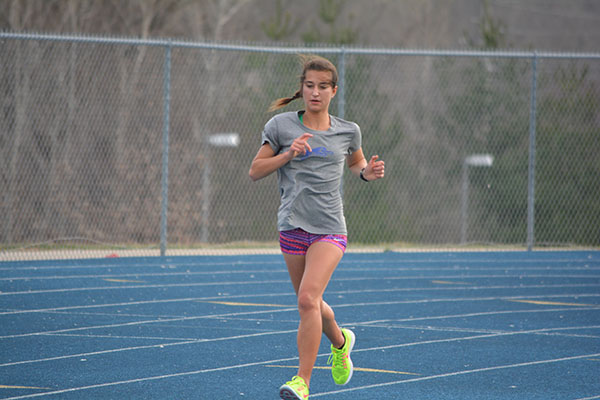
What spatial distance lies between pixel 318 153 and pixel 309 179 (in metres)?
0.15

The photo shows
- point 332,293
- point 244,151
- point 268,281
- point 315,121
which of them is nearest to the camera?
point 315,121

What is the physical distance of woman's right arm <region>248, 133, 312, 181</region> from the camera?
17.5 ft

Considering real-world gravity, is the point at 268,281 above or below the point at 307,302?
below

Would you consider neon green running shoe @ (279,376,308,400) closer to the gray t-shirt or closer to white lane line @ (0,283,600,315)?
the gray t-shirt

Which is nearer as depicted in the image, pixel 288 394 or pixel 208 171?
pixel 288 394

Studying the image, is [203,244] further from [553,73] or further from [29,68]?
[553,73]

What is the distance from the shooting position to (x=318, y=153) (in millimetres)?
5602

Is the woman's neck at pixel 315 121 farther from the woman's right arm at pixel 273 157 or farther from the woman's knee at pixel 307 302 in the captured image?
the woman's knee at pixel 307 302

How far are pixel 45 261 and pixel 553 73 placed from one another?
9.73 metres

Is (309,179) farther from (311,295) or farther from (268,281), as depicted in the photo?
(268,281)

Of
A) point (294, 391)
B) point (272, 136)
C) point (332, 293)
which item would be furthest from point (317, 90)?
point (332, 293)

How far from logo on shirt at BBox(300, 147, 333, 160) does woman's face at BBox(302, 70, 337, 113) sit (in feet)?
0.73

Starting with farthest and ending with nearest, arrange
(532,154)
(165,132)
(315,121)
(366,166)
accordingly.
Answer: (532,154)
(165,132)
(366,166)
(315,121)

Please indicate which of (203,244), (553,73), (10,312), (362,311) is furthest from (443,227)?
(10,312)
